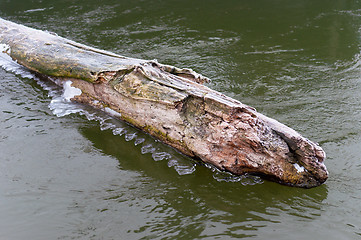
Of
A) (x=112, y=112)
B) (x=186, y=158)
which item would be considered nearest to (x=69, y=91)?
(x=112, y=112)

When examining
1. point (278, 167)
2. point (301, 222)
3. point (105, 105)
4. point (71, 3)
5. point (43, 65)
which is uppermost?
point (71, 3)

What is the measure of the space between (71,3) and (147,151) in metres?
7.28

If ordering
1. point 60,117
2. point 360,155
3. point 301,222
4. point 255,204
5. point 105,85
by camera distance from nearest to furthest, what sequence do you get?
1. point 301,222
2. point 255,204
3. point 360,155
4. point 105,85
5. point 60,117

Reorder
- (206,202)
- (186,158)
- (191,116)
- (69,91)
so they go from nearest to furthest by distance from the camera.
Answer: (206,202)
(191,116)
(186,158)
(69,91)

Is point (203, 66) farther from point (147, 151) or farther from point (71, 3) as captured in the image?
point (71, 3)

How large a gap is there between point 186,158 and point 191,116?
452mm

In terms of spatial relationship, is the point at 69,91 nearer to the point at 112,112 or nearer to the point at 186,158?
the point at 112,112

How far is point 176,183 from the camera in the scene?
11.2ft

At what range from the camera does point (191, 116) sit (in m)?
3.51

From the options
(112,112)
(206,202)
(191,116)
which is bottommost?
(206,202)

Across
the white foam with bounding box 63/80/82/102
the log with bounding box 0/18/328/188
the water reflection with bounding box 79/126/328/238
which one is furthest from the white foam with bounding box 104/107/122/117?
the water reflection with bounding box 79/126/328/238

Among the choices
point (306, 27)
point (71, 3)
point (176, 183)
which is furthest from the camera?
point (71, 3)

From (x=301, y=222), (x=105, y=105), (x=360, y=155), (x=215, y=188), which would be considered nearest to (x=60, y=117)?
(x=105, y=105)

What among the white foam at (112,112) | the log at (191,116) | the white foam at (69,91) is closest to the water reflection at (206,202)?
the log at (191,116)
